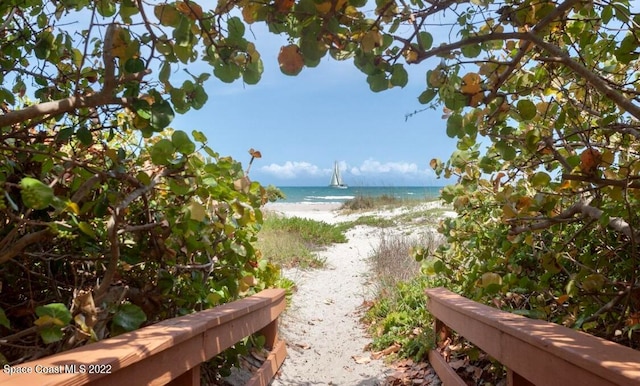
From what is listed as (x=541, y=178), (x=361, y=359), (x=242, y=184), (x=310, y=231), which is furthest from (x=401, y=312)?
(x=310, y=231)

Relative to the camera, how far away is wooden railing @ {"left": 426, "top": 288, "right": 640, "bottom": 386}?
1202mm

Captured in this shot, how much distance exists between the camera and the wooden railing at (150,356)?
1.10 meters

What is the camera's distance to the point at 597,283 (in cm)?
229

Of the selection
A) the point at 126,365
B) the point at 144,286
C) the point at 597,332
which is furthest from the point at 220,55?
the point at 597,332

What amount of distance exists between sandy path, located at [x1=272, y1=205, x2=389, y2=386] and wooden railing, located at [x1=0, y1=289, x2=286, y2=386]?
122cm

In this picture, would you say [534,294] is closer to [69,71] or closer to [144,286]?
[144,286]

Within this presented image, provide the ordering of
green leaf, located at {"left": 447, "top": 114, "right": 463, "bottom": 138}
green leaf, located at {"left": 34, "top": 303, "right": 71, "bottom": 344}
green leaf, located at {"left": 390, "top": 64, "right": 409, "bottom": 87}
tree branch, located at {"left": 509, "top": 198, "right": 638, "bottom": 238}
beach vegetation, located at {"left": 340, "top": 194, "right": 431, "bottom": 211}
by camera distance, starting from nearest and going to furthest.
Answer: green leaf, located at {"left": 34, "top": 303, "right": 71, "bottom": 344}, green leaf, located at {"left": 390, "top": 64, "right": 409, "bottom": 87}, green leaf, located at {"left": 447, "top": 114, "right": 463, "bottom": 138}, tree branch, located at {"left": 509, "top": 198, "right": 638, "bottom": 238}, beach vegetation, located at {"left": 340, "top": 194, "right": 431, "bottom": 211}

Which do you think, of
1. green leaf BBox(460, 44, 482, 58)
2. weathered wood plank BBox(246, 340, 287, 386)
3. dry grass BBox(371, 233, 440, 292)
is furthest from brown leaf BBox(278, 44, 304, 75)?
dry grass BBox(371, 233, 440, 292)

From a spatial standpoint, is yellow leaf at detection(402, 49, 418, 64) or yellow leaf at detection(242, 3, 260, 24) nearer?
yellow leaf at detection(242, 3, 260, 24)

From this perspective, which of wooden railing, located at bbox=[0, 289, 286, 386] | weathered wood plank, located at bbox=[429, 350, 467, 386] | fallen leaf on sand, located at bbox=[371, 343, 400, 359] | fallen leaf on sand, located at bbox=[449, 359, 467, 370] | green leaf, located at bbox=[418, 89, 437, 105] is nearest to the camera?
wooden railing, located at bbox=[0, 289, 286, 386]

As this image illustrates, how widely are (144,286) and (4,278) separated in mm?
612

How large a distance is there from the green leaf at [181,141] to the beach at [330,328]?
7.36 feet

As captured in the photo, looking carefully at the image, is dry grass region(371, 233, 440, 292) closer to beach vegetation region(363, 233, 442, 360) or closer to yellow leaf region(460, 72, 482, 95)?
beach vegetation region(363, 233, 442, 360)

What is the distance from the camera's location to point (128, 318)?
192 centimetres
